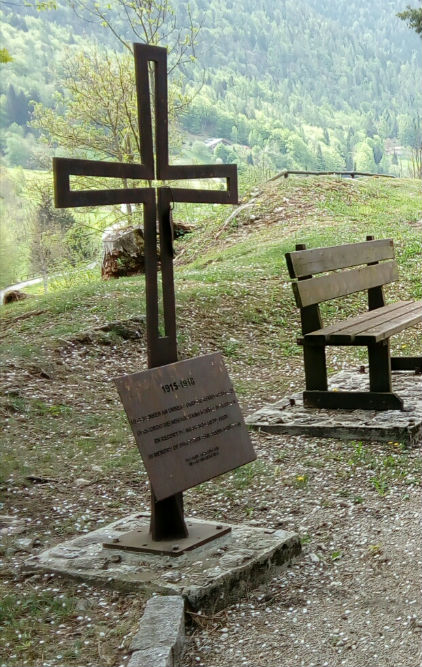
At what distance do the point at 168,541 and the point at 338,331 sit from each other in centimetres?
255

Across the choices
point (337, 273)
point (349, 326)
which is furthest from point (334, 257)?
point (349, 326)

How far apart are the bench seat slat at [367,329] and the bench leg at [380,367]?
15cm

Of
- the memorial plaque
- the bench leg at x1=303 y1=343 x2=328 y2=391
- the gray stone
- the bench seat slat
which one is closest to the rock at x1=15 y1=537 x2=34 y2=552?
the memorial plaque

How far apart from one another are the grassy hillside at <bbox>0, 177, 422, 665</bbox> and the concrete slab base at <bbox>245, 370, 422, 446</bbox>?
234mm

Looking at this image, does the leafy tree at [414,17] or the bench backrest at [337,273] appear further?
the leafy tree at [414,17]

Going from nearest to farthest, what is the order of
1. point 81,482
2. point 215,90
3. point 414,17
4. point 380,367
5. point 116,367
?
point 81,482 → point 380,367 → point 116,367 → point 414,17 → point 215,90

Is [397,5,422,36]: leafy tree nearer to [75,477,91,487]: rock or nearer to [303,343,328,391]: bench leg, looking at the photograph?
[303,343,328,391]: bench leg

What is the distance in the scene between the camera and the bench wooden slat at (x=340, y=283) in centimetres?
592

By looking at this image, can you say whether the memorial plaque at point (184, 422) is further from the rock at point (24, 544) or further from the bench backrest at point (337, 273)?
the bench backrest at point (337, 273)

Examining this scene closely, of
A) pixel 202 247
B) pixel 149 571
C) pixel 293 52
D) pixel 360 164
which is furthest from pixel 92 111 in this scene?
pixel 293 52

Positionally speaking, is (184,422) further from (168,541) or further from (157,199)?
(157,199)

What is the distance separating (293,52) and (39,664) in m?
119

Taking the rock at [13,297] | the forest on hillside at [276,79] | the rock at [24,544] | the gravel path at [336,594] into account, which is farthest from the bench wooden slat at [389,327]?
the forest on hillside at [276,79]

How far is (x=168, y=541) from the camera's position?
3.78 metres
